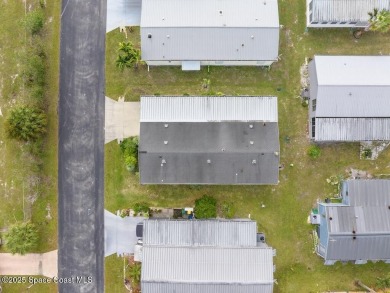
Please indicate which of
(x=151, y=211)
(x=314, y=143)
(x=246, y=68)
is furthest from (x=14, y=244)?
(x=314, y=143)

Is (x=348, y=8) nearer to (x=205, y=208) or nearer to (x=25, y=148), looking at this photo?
(x=205, y=208)

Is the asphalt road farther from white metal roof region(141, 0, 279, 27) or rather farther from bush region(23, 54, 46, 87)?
white metal roof region(141, 0, 279, 27)

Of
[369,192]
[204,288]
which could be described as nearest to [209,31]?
[369,192]

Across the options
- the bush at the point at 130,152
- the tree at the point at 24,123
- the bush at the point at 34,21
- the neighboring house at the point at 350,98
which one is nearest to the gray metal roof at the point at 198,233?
the bush at the point at 130,152

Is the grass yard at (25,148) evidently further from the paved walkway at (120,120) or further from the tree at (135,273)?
the tree at (135,273)

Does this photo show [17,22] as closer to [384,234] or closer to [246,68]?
[246,68]

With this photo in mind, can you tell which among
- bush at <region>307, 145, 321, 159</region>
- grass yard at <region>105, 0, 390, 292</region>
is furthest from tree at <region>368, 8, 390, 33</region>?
bush at <region>307, 145, 321, 159</region>
